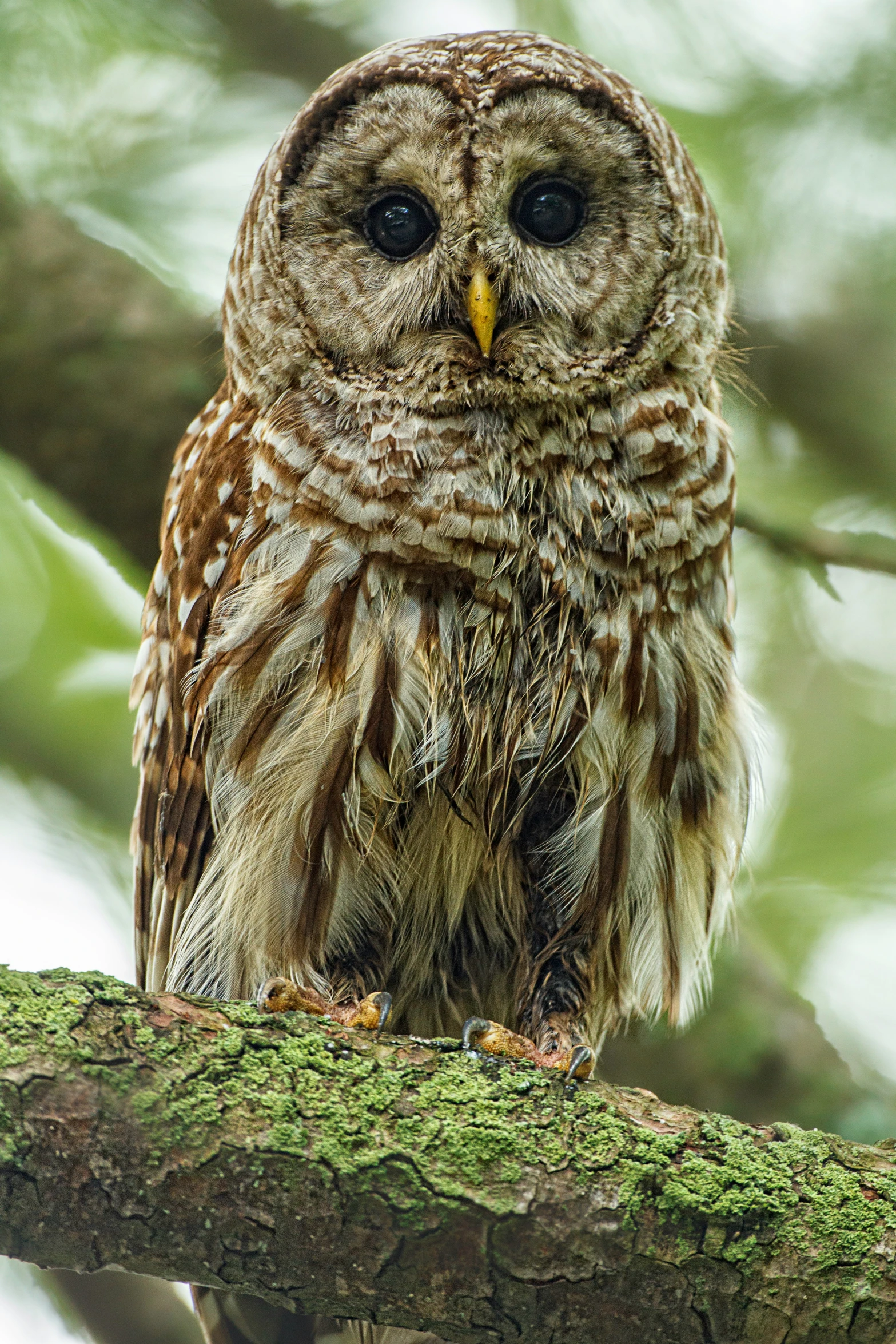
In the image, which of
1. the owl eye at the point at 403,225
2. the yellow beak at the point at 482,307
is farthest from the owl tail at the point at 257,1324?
the owl eye at the point at 403,225

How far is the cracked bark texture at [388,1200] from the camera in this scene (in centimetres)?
228

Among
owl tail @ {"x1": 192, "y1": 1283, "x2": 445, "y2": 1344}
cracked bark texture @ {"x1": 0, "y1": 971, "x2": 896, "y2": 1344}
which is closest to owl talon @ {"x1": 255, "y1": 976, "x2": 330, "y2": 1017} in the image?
cracked bark texture @ {"x1": 0, "y1": 971, "x2": 896, "y2": 1344}

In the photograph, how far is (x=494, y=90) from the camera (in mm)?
3635

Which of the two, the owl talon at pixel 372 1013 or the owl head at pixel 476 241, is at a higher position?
the owl head at pixel 476 241

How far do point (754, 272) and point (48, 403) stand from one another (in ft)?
7.74

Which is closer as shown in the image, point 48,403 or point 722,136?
point 48,403

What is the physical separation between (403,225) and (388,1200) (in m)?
2.54

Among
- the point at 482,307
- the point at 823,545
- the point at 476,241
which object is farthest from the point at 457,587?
the point at 823,545

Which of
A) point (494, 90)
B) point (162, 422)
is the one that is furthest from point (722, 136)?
point (162, 422)

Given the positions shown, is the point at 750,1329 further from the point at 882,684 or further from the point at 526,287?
the point at 882,684

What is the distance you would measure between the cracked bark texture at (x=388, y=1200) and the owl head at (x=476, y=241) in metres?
1.81

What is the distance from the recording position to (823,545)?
4207 millimetres

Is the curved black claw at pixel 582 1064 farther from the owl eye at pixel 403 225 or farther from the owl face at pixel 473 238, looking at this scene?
the owl eye at pixel 403 225

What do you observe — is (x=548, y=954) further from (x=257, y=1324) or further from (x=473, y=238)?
(x=473, y=238)
